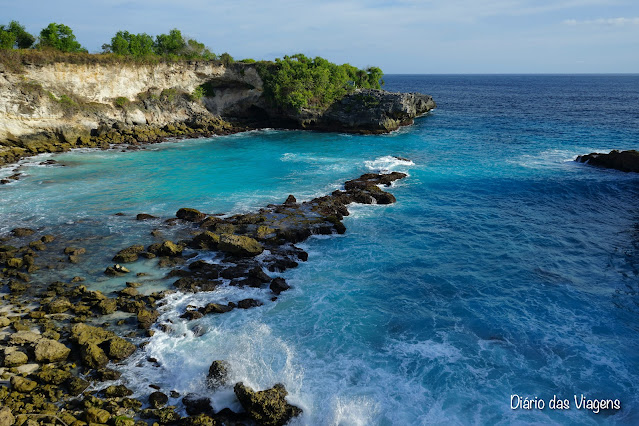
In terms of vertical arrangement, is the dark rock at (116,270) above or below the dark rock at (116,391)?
above

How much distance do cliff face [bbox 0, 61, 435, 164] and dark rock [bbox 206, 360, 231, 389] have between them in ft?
125

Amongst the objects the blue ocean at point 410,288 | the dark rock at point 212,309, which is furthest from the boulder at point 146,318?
the dark rock at point 212,309

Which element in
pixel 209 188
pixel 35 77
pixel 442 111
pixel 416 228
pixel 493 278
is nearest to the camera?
pixel 493 278

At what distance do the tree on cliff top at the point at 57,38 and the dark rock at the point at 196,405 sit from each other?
5393 cm

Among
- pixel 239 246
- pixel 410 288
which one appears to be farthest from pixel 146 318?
pixel 410 288

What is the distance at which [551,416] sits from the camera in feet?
41.6

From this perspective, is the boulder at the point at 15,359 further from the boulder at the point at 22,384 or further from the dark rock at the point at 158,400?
the dark rock at the point at 158,400

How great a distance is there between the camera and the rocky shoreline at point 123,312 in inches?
492

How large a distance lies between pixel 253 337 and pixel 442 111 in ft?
259

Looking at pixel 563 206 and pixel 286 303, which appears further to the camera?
pixel 563 206

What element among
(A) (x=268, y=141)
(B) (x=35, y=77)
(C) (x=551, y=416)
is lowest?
(C) (x=551, y=416)

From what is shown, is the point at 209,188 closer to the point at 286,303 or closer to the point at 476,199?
the point at 286,303

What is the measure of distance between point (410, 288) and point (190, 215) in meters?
15.5

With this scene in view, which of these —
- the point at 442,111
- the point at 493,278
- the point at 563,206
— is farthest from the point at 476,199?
the point at 442,111
